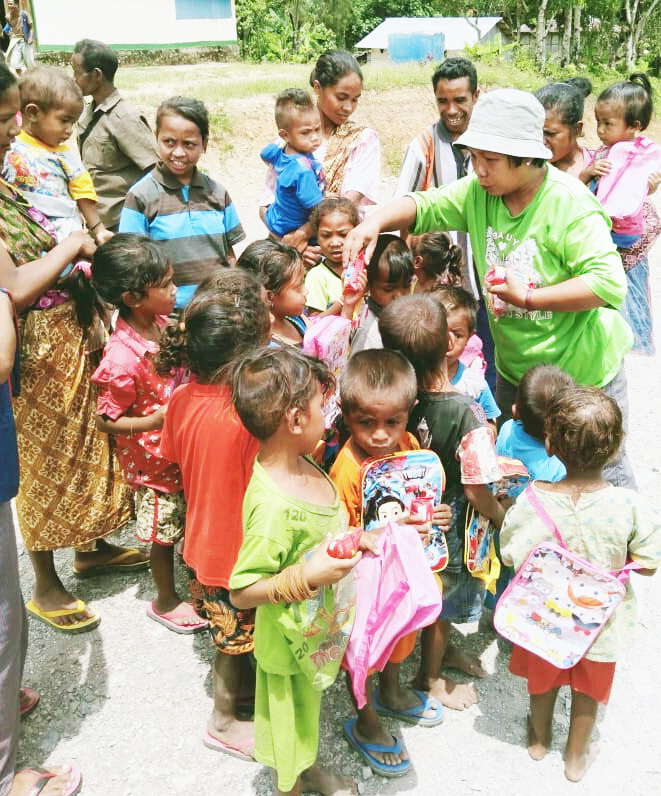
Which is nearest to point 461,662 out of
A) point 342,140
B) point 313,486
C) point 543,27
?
point 313,486

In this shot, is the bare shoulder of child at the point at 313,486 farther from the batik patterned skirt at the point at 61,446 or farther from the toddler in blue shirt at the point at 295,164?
the toddler in blue shirt at the point at 295,164

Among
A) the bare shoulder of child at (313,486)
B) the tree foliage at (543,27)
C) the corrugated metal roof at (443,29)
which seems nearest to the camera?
the bare shoulder of child at (313,486)

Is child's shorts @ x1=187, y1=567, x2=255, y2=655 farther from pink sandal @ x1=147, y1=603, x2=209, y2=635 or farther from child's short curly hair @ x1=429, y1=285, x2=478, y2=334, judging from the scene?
child's short curly hair @ x1=429, y1=285, x2=478, y2=334

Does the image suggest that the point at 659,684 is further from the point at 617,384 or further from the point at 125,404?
the point at 125,404

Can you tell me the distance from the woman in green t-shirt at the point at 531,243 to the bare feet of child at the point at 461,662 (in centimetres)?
97

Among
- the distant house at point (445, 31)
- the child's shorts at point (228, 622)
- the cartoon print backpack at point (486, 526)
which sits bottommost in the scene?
the child's shorts at point (228, 622)

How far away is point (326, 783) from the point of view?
2.32 metres

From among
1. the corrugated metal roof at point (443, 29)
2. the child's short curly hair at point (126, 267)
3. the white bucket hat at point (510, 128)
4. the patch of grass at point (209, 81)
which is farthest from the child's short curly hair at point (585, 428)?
the corrugated metal roof at point (443, 29)

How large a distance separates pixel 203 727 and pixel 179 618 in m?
0.61

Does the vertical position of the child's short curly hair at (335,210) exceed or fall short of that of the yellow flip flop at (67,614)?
it exceeds it

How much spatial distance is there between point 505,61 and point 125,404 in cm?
2391

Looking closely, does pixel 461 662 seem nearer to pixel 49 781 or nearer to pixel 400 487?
pixel 400 487

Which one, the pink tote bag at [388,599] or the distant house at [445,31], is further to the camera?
the distant house at [445,31]

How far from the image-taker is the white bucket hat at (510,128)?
247 cm
